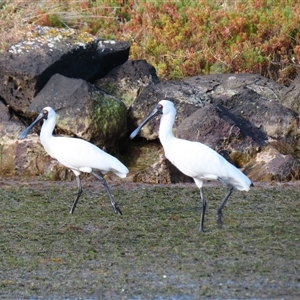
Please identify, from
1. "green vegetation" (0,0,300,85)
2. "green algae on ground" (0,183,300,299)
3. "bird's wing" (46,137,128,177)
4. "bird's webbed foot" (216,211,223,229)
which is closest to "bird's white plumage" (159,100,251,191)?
"bird's webbed foot" (216,211,223,229)

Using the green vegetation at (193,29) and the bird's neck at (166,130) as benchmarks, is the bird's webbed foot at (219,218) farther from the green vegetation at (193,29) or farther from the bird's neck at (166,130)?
the green vegetation at (193,29)

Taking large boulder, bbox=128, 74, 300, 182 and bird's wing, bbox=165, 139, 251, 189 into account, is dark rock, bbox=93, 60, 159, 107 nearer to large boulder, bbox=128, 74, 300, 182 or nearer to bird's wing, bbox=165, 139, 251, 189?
large boulder, bbox=128, 74, 300, 182

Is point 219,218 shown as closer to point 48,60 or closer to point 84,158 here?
point 84,158

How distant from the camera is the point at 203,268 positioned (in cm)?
673

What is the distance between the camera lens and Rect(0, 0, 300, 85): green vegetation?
1490 centimetres

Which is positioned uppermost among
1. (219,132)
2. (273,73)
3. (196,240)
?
(196,240)

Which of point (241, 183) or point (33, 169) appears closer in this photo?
point (241, 183)

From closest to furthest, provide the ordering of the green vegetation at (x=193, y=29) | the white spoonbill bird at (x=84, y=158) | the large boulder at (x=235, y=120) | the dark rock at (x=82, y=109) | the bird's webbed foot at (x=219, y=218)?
the bird's webbed foot at (x=219, y=218) → the white spoonbill bird at (x=84, y=158) → the large boulder at (x=235, y=120) → the dark rock at (x=82, y=109) → the green vegetation at (x=193, y=29)

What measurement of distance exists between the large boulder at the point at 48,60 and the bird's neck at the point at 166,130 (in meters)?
4.16

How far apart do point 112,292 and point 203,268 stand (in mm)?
877

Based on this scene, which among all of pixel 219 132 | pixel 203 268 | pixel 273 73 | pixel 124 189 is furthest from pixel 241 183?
pixel 273 73

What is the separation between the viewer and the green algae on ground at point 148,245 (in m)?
6.24

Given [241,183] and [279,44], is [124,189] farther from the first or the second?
[279,44]

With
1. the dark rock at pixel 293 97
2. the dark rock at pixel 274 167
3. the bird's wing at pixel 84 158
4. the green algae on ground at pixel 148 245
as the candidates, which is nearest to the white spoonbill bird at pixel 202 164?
the green algae on ground at pixel 148 245
